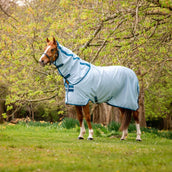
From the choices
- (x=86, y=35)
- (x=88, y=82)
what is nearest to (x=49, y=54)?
(x=88, y=82)

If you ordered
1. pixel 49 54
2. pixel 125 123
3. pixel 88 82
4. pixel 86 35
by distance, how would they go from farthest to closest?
pixel 86 35, pixel 125 123, pixel 88 82, pixel 49 54

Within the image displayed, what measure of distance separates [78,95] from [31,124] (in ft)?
30.0

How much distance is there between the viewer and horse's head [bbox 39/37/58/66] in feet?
25.6

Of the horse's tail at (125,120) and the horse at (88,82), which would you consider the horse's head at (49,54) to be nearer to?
the horse at (88,82)

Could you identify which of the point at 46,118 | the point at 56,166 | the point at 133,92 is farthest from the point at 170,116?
the point at 56,166

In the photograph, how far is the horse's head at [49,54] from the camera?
307 inches

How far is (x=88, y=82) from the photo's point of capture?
8125 mm

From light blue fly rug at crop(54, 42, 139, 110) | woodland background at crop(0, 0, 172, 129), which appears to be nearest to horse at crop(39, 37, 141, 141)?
light blue fly rug at crop(54, 42, 139, 110)

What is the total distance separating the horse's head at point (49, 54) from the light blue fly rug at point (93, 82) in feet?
0.42

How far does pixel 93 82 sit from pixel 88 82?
0.17 meters

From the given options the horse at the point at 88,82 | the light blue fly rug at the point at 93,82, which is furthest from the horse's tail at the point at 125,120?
the light blue fly rug at the point at 93,82

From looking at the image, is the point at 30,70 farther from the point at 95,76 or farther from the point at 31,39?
the point at 95,76

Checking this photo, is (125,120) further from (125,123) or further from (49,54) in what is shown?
(49,54)

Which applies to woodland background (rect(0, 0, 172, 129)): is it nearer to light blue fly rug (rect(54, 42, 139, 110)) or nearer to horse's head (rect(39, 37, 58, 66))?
light blue fly rug (rect(54, 42, 139, 110))
